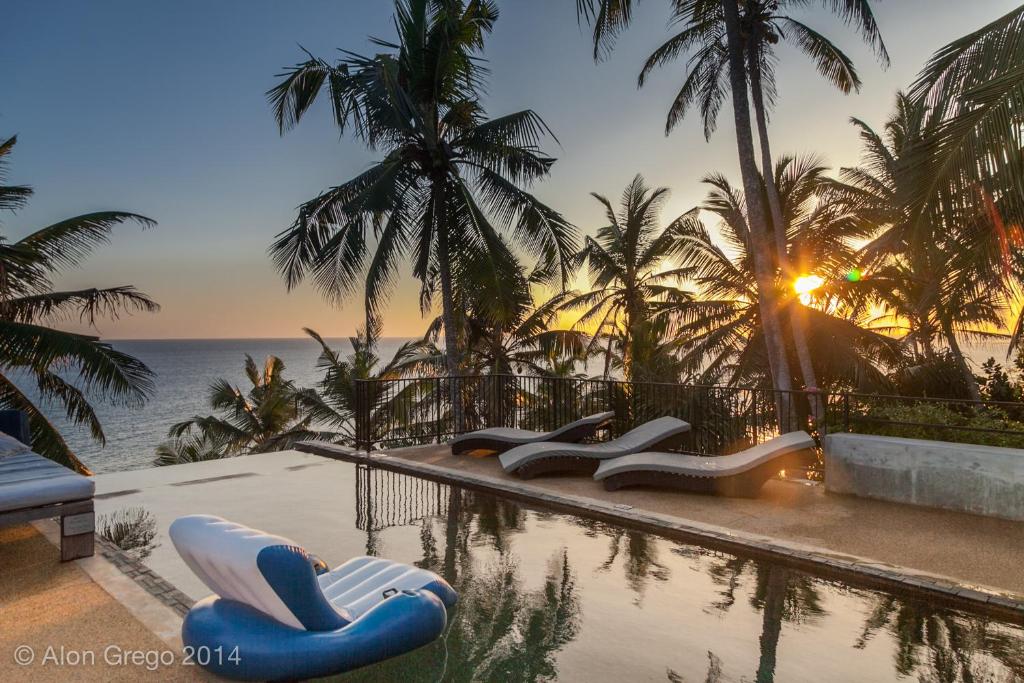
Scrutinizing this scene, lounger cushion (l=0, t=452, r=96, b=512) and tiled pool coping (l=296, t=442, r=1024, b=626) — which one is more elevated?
lounger cushion (l=0, t=452, r=96, b=512)

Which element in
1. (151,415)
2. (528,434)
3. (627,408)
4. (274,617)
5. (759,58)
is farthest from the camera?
(151,415)

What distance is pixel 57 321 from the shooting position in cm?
865

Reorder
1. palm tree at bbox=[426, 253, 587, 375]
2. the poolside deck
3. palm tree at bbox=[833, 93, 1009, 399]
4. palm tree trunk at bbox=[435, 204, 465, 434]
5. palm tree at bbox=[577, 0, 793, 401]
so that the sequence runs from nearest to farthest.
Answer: the poolside deck
palm tree at bbox=[833, 93, 1009, 399]
palm tree at bbox=[577, 0, 793, 401]
palm tree trunk at bbox=[435, 204, 465, 434]
palm tree at bbox=[426, 253, 587, 375]

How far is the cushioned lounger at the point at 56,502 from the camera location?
4.13 m

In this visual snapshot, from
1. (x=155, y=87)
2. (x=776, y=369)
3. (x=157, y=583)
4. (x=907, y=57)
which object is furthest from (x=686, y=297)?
(x=155, y=87)

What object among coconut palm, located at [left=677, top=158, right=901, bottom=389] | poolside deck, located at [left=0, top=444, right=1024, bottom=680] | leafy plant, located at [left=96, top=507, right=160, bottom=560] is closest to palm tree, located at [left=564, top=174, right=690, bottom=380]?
coconut palm, located at [left=677, top=158, right=901, bottom=389]

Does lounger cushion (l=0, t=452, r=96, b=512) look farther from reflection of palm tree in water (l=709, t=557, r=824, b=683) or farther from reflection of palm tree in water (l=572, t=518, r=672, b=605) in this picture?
reflection of palm tree in water (l=709, t=557, r=824, b=683)

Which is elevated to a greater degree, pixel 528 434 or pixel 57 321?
pixel 57 321

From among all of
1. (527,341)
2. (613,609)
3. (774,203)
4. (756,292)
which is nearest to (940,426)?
(613,609)

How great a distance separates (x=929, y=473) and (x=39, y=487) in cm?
771

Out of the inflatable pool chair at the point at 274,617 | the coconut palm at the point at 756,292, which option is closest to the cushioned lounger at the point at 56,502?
the inflatable pool chair at the point at 274,617

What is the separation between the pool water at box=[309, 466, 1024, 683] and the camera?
3.03 metres

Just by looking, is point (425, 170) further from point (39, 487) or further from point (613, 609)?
point (613, 609)

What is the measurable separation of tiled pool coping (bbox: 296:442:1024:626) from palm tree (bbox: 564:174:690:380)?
1093 centimetres
